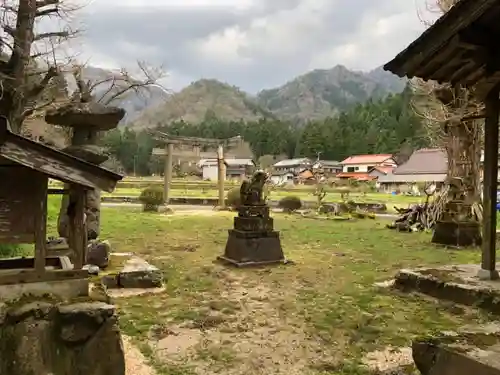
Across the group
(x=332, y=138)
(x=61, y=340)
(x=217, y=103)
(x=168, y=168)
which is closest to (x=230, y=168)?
(x=332, y=138)

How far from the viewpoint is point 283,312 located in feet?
21.5

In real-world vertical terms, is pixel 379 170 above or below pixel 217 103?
below

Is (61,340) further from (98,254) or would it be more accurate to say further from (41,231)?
(98,254)

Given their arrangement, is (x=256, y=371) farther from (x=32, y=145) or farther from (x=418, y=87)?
(x=418, y=87)

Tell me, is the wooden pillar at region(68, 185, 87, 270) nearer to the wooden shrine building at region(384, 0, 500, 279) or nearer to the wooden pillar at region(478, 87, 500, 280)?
the wooden shrine building at region(384, 0, 500, 279)

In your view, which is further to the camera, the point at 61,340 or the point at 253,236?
the point at 253,236

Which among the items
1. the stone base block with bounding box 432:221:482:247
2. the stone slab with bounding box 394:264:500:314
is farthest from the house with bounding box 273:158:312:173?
the stone slab with bounding box 394:264:500:314

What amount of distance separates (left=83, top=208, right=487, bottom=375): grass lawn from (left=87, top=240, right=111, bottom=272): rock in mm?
1161

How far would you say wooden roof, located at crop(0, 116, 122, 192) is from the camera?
12.7 ft

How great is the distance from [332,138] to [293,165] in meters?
8.24

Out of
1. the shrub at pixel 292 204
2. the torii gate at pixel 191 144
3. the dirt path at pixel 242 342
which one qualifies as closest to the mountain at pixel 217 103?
the torii gate at pixel 191 144

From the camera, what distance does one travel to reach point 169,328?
580cm

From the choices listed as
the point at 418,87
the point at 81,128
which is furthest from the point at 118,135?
the point at 81,128

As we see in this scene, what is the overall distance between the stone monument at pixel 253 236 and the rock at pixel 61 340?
5841 millimetres
